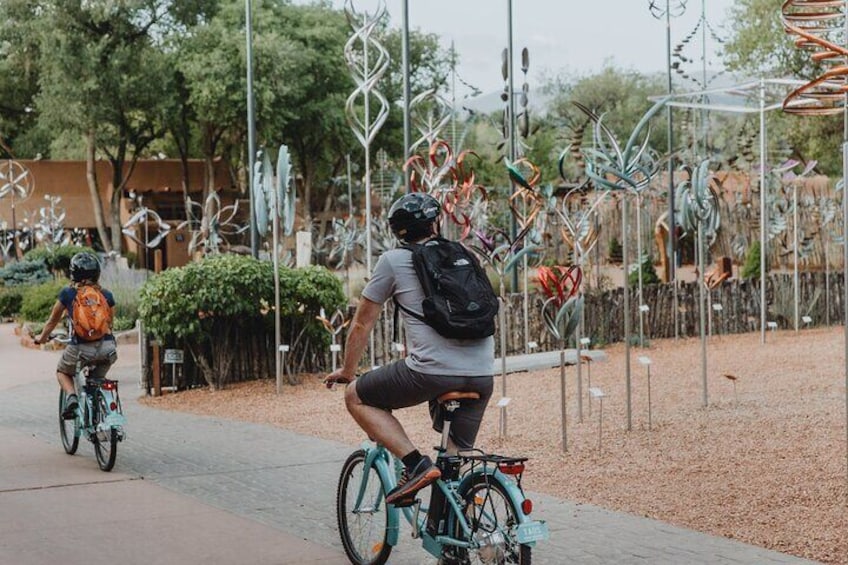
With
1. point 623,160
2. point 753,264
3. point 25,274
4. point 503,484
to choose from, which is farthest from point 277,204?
point 25,274

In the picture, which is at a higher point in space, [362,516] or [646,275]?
[646,275]

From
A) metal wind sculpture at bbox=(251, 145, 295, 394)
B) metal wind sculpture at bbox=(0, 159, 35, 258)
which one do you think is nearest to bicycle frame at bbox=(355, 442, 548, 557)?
metal wind sculpture at bbox=(251, 145, 295, 394)

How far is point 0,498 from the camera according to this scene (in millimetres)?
8797

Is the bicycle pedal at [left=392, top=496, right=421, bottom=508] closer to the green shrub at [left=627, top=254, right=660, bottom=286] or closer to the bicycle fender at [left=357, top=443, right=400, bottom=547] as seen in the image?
the bicycle fender at [left=357, top=443, right=400, bottom=547]

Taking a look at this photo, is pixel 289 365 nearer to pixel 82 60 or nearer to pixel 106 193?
pixel 82 60

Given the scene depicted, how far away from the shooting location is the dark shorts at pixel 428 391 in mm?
5805

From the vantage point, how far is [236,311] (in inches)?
574

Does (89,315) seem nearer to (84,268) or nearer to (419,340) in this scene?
(84,268)

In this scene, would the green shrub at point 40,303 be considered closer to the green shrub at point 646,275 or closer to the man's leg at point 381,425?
the green shrub at point 646,275

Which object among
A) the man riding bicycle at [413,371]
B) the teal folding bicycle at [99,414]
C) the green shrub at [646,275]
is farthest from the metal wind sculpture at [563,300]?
the green shrub at [646,275]

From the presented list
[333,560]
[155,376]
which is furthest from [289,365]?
[333,560]

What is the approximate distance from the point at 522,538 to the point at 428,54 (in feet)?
170

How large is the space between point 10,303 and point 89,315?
1976cm

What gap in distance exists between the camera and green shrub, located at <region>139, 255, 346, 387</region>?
14.4 meters
